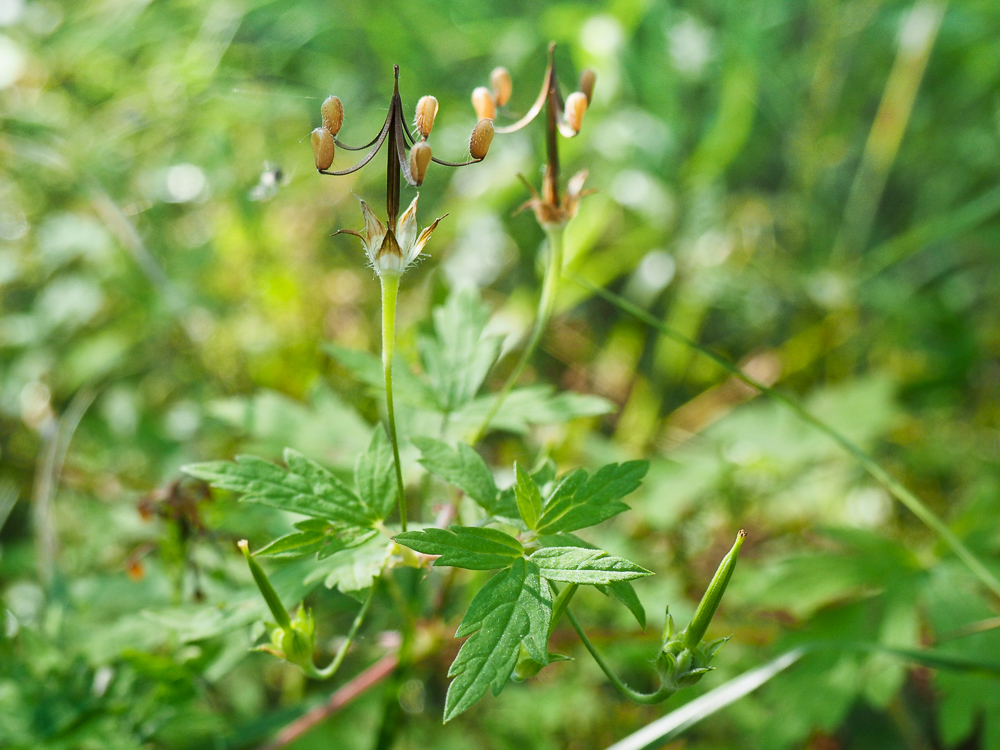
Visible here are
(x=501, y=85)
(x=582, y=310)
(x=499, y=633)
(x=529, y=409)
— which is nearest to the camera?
(x=499, y=633)

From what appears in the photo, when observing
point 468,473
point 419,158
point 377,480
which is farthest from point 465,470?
point 419,158

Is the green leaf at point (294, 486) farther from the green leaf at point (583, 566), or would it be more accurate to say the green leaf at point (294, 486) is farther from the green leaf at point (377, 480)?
the green leaf at point (583, 566)

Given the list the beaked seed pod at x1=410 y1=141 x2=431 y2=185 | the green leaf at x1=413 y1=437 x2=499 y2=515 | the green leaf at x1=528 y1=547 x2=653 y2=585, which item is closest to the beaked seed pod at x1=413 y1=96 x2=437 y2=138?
the beaked seed pod at x1=410 y1=141 x2=431 y2=185

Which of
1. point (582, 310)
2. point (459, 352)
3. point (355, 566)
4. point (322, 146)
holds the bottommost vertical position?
point (582, 310)

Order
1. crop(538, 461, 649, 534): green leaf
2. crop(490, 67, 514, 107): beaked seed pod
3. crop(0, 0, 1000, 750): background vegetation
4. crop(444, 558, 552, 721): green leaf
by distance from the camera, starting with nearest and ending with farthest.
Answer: crop(444, 558, 552, 721): green leaf
crop(538, 461, 649, 534): green leaf
crop(490, 67, 514, 107): beaked seed pod
crop(0, 0, 1000, 750): background vegetation

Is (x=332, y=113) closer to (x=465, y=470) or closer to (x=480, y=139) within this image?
(x=480, y=139)

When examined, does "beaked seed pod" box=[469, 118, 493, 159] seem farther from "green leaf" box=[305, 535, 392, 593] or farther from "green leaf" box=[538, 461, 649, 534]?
"green leaf" box=[305, 535, 392, 593]

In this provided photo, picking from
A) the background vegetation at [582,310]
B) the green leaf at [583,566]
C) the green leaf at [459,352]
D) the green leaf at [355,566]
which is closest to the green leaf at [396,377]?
the green leaf at [459,352]
